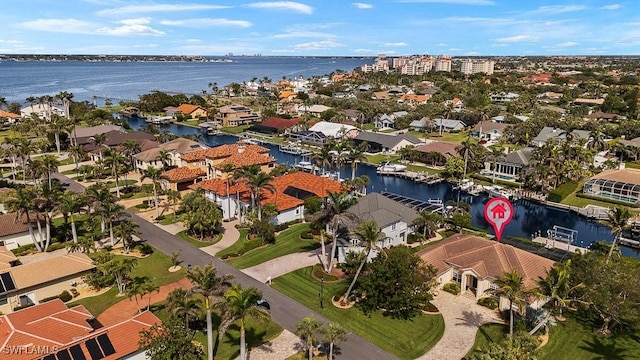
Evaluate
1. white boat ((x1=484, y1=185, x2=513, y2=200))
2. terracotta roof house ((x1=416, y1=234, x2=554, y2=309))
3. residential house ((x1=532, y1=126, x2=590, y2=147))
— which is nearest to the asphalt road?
terracotta roof house ((x1=416, y1=234, x2=554, y2=309))

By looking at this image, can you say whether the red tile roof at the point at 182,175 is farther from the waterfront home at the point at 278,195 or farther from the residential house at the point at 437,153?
the residential house at the point at 437,153

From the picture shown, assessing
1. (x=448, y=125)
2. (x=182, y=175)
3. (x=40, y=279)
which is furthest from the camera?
(x=448, y=125)

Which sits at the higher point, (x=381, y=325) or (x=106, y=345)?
(x=106, y=345)

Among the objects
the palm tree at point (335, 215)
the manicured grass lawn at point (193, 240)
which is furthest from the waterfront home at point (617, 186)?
the manicured grass lawn at point (193, 240)

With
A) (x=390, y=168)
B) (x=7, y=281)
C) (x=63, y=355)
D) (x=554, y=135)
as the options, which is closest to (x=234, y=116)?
(x=390, y=168)

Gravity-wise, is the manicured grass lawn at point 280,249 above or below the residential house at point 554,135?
below

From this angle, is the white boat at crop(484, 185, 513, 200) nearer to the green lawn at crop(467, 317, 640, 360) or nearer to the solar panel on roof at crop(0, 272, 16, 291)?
the green lawn at crop(467, 317, 640, 360)

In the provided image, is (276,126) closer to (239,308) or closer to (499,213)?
(499,213)
